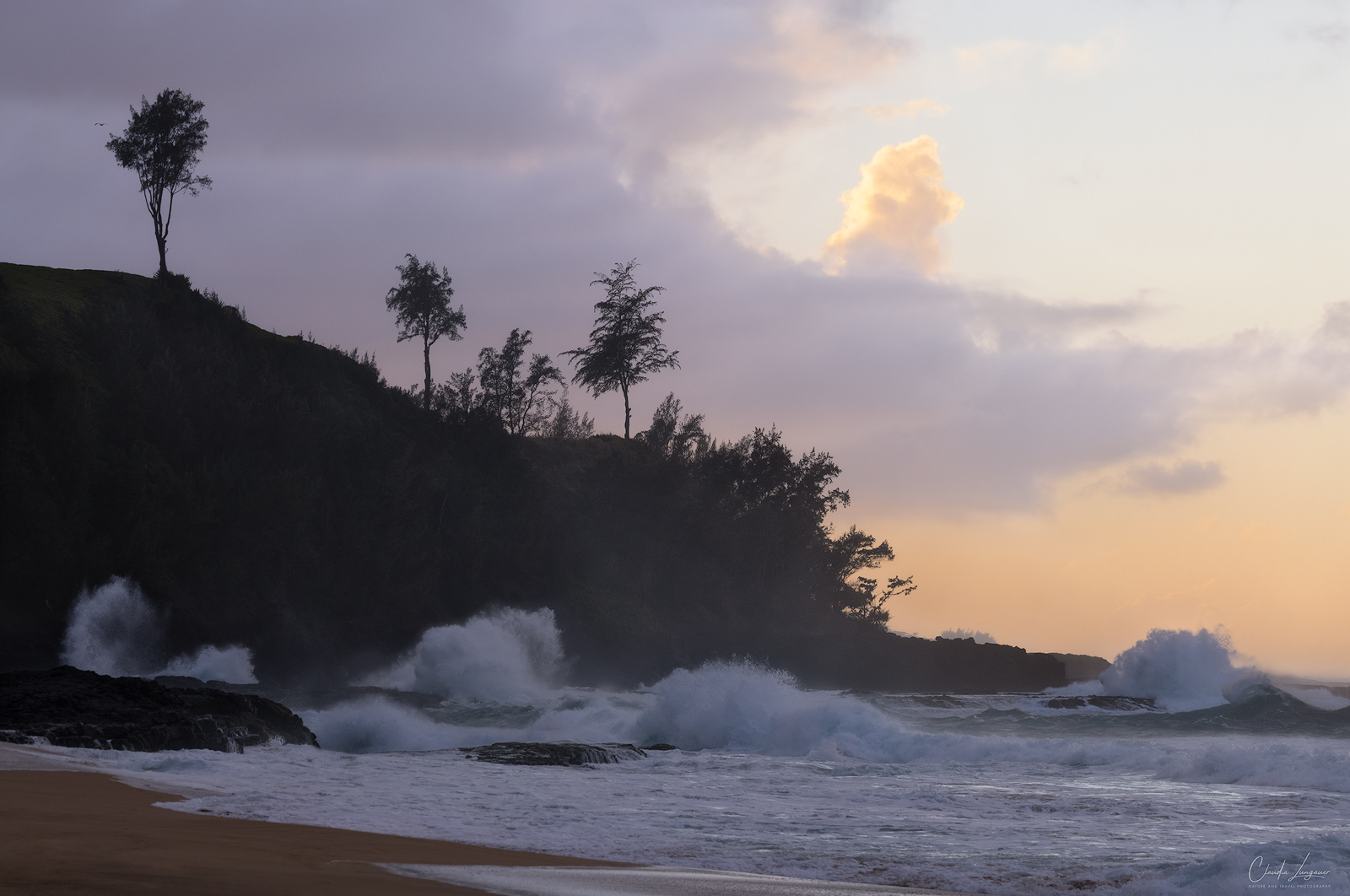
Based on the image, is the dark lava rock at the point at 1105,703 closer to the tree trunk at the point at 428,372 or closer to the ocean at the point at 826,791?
the ocean at the point at 826,791

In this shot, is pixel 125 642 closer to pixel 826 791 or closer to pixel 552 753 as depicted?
pixel 552 753

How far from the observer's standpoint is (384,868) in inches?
244

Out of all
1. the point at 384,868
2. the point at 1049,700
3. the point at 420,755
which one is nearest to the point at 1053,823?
the point at 384,868

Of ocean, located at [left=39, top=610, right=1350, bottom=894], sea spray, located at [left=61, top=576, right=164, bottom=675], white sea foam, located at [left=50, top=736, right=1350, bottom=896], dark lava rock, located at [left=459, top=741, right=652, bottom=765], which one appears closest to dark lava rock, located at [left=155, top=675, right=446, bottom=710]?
ocean, located at [left=39, top=610, right=1350, bottom=894]

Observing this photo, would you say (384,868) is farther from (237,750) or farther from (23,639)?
(23,639)

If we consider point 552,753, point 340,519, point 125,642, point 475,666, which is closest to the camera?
point 552,753

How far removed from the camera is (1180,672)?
3734 cm

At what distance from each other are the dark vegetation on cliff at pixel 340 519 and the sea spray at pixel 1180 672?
1357cm

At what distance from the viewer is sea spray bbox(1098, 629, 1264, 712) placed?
35.7 meters

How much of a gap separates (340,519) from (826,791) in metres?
34.2

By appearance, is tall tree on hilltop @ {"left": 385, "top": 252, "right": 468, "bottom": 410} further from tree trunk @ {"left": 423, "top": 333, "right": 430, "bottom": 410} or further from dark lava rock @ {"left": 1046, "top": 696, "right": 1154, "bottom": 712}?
dark lava rock @ {"left": 1046, "top": 696, "right": 1154, "bottom": 712}

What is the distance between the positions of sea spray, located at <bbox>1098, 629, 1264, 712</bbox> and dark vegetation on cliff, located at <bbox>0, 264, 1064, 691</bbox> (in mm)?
13570

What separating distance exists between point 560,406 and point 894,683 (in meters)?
39.6

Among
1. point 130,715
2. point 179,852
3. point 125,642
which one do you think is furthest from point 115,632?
point 179,852
